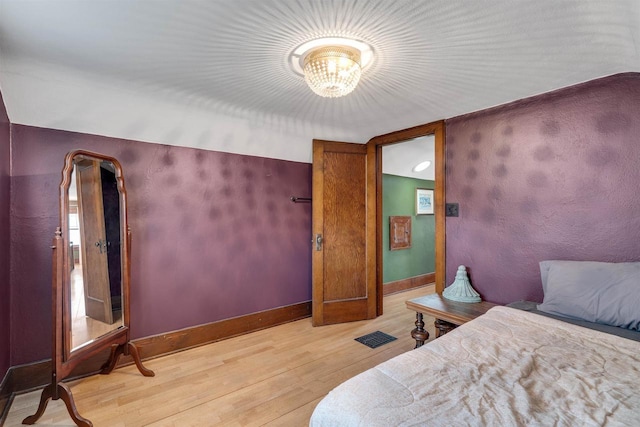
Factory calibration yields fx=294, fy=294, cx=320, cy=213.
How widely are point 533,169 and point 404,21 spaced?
1571mm

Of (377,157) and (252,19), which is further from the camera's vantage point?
(377,157)

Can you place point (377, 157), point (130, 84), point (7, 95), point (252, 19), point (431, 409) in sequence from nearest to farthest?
1. point (431, 409)
2. point (252, 19)
3. point (7, 95)
4. point (130, 84)
5. point (377, 157)

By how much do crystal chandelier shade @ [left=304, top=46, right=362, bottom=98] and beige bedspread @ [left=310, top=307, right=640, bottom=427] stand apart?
1.50 m

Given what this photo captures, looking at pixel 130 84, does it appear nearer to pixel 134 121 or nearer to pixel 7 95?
pixel 134 121

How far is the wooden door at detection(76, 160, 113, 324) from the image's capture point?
1.95 metres

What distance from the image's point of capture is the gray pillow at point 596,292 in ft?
5.16

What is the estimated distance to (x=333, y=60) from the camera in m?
1.66

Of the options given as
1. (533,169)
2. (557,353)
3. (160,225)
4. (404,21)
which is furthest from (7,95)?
(533,169)

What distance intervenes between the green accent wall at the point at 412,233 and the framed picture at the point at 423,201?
0.07 metres

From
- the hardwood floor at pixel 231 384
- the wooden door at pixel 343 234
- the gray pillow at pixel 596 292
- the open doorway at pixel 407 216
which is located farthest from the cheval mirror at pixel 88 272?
the open doorway at pixel 407 216

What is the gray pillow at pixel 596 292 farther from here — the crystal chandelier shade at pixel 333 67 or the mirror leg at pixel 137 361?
the mirror leg at pixel 137 361

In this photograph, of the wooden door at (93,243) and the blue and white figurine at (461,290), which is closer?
the wooden door at (93,243)

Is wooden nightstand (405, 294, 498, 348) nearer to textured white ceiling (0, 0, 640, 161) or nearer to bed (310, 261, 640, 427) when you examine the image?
bed (310, 261, 640, 427)

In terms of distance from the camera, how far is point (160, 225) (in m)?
2.63
